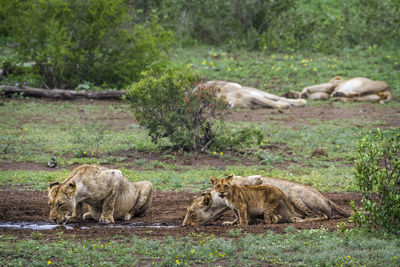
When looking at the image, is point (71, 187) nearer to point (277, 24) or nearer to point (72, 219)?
point (72, 219)

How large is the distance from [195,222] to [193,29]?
2052 centimetres

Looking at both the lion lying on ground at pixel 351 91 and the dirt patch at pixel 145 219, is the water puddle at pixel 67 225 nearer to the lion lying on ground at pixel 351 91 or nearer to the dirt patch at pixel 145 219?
the dirt patch at pixel 145 219

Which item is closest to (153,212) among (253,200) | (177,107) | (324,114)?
(253,200)

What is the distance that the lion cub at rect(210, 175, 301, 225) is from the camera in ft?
25.8

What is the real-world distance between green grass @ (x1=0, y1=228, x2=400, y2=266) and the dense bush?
549 inches

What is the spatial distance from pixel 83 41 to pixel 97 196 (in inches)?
542

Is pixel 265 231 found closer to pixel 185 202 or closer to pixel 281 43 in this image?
pixel 185 202

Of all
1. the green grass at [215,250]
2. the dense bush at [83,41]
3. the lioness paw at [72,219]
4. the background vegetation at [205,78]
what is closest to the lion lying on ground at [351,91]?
the background vegetation at [205,78]

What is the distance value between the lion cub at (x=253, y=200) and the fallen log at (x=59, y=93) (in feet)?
40.3

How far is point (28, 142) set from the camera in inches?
543

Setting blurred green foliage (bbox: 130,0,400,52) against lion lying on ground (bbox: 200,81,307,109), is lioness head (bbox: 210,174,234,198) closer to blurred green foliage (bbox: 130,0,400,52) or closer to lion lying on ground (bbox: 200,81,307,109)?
lion lying on ground (bbox: 200,81,307,109)

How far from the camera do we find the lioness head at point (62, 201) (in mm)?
7336

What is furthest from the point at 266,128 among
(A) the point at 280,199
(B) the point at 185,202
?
(A) the point at 280,199

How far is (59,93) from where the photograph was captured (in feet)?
64.7
